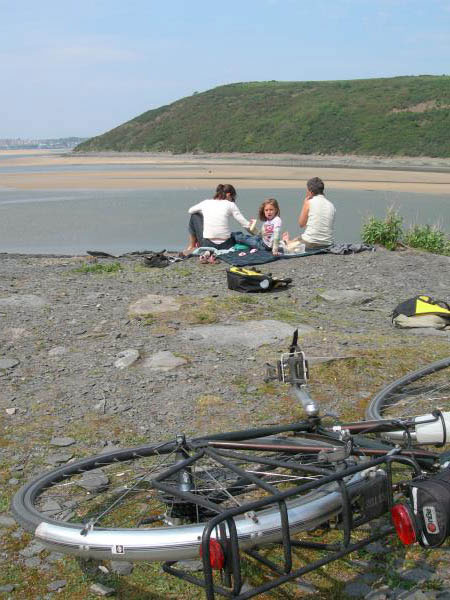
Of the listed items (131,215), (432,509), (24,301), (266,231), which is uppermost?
(432,509)

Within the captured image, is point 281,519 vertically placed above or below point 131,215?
→ above

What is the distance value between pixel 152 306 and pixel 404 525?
17.3 feet

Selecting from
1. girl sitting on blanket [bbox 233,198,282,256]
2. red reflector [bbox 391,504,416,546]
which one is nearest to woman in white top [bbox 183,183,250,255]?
girl sitting on blanket [bbox 233,198,282,256]

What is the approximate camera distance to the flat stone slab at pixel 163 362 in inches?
225

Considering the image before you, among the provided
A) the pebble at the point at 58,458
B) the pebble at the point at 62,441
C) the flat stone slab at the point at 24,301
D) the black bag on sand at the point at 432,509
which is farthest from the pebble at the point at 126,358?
the black bag on sand at the point at 432,509

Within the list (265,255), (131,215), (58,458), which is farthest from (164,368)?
(131,215)

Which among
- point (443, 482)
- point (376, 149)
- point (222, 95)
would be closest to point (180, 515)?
point (443, 482)

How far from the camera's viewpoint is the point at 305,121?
4136 inches

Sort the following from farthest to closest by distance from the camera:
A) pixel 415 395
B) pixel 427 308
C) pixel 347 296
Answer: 1. pixel 347 296
2. pixel 427 308
3. pixel 415 395

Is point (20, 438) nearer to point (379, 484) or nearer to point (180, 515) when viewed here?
point (180, 515)

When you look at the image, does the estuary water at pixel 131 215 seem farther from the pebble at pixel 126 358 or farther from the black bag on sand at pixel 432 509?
the black bag on sand at pixel 432 509

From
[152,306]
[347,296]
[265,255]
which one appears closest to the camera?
[152,306]

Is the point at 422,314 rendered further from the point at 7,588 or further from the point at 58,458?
the point at 7,588

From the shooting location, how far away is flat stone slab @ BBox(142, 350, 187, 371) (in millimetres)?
5703
